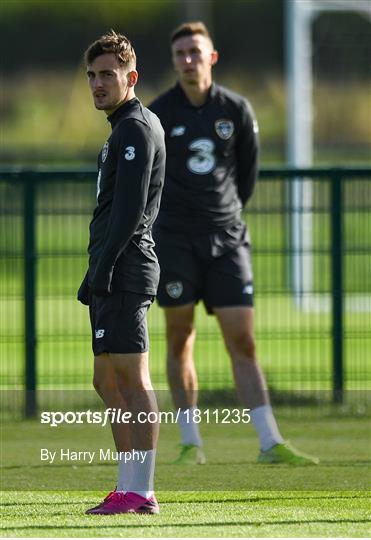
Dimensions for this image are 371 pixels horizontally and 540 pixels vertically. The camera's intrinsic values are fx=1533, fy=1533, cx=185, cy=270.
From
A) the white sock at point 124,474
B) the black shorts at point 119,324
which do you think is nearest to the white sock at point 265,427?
the white sock at point 124,474

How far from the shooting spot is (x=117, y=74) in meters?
6.96

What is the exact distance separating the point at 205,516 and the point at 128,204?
57.1 inches

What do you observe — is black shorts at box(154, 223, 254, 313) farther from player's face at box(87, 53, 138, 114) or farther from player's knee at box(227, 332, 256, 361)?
player's face at box(87, 53, 138, 114)

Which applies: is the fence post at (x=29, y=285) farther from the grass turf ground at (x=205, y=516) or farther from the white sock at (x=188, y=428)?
the grass turf ground at (x=205, y=516)

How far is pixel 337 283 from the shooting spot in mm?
11195

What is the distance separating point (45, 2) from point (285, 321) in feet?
194

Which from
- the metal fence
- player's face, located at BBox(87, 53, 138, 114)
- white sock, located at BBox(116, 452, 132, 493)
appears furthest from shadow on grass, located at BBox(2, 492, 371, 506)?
the metal fence

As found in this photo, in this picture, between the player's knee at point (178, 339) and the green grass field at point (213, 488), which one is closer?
the green grass field at point (213, 488)

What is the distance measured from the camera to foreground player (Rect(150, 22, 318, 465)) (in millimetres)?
8961

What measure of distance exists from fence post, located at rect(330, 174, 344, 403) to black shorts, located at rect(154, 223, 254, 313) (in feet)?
7.41

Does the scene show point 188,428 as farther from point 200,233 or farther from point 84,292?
point 84,292

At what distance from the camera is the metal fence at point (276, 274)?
11094mm

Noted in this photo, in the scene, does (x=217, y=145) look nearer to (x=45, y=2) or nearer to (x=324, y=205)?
(x=324, y=205)

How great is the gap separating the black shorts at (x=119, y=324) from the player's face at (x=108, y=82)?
87cm
